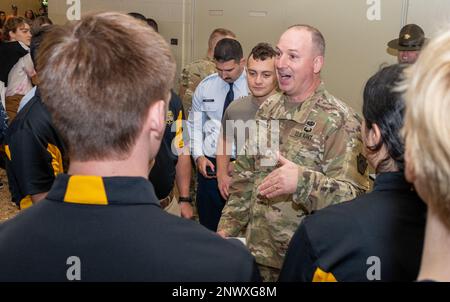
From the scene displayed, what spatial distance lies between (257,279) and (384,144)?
2.15 feet

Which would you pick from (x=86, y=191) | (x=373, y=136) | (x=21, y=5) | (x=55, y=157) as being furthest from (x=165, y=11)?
(x=21, y=5)

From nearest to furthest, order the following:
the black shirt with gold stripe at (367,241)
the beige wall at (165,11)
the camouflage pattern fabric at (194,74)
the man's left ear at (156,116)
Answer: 1. the man's left ear at (156,116)
2. the black shirt with gold stripe at (367,241)
3. the camouflage pattern fabric at (194,74)
4. the beige wall at (165,11)

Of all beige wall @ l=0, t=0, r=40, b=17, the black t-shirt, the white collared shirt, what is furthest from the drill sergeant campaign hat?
beige wall @ l=0, t=0, r=40, b=17

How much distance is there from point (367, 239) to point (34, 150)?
129 centimetres

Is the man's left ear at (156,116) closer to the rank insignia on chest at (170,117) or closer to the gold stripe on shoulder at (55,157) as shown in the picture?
the gold stripe on shoulder at (55,157)

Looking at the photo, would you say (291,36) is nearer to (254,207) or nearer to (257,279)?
(254,207)

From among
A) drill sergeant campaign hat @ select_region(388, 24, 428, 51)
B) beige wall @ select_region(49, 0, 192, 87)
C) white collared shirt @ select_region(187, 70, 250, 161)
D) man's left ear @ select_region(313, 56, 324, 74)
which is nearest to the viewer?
man's left ear @ select_region(313, 56, 324, 74)

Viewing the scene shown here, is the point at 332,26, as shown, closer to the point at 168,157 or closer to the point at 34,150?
the point at 168,157

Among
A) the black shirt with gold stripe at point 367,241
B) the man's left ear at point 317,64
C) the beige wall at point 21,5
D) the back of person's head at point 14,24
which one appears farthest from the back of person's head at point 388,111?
the beige wall at point 21,5

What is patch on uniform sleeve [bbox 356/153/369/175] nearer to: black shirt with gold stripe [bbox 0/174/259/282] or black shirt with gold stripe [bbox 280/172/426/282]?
black shirt with gold stripe [bbox 280/172/426/282]

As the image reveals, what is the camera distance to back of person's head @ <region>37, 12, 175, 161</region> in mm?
896

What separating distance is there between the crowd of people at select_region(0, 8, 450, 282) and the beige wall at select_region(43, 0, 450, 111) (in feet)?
11.9

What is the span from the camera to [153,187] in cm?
125

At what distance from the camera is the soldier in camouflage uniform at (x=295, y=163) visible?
1.93 metres
